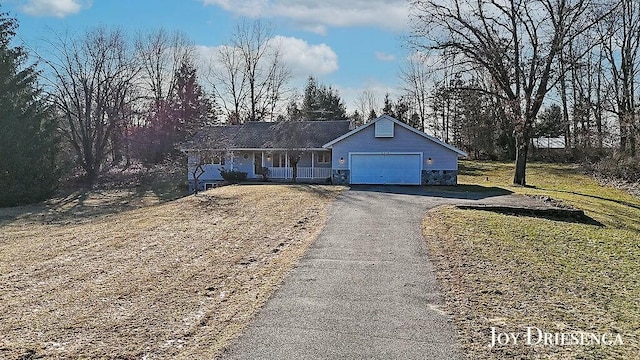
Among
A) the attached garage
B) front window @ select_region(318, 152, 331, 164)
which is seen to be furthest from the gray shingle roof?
the attached garage

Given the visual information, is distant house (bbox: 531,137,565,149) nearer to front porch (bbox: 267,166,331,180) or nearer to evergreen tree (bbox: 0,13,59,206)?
front porch (bbox: 267,166,331,180)

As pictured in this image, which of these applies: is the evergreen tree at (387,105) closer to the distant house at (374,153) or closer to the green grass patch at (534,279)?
the distant house at (374,153)


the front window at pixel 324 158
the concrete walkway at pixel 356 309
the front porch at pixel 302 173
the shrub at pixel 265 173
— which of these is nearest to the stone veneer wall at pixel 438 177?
the front porch at pixel 302 173

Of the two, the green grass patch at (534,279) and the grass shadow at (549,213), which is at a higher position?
the grass shadow at (549,213)

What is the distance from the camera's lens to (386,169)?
85.7 ft

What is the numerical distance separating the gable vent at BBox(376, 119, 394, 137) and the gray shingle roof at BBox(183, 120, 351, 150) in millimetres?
4242

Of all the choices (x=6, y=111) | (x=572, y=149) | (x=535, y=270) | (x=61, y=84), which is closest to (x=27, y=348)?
(x=535, y=270)

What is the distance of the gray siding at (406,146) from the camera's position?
2570 cm

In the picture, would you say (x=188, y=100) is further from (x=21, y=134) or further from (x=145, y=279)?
(x=145, y=279)

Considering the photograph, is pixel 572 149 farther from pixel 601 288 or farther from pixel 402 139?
pixel 601 288

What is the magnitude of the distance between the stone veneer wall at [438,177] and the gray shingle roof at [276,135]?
663 cm

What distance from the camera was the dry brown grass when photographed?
5.23 meters

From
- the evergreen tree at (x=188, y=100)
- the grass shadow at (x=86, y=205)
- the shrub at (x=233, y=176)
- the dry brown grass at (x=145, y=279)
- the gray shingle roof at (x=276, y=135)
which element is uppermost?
the evergreen tree at (x=188, y=100)

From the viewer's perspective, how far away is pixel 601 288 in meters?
7.09
